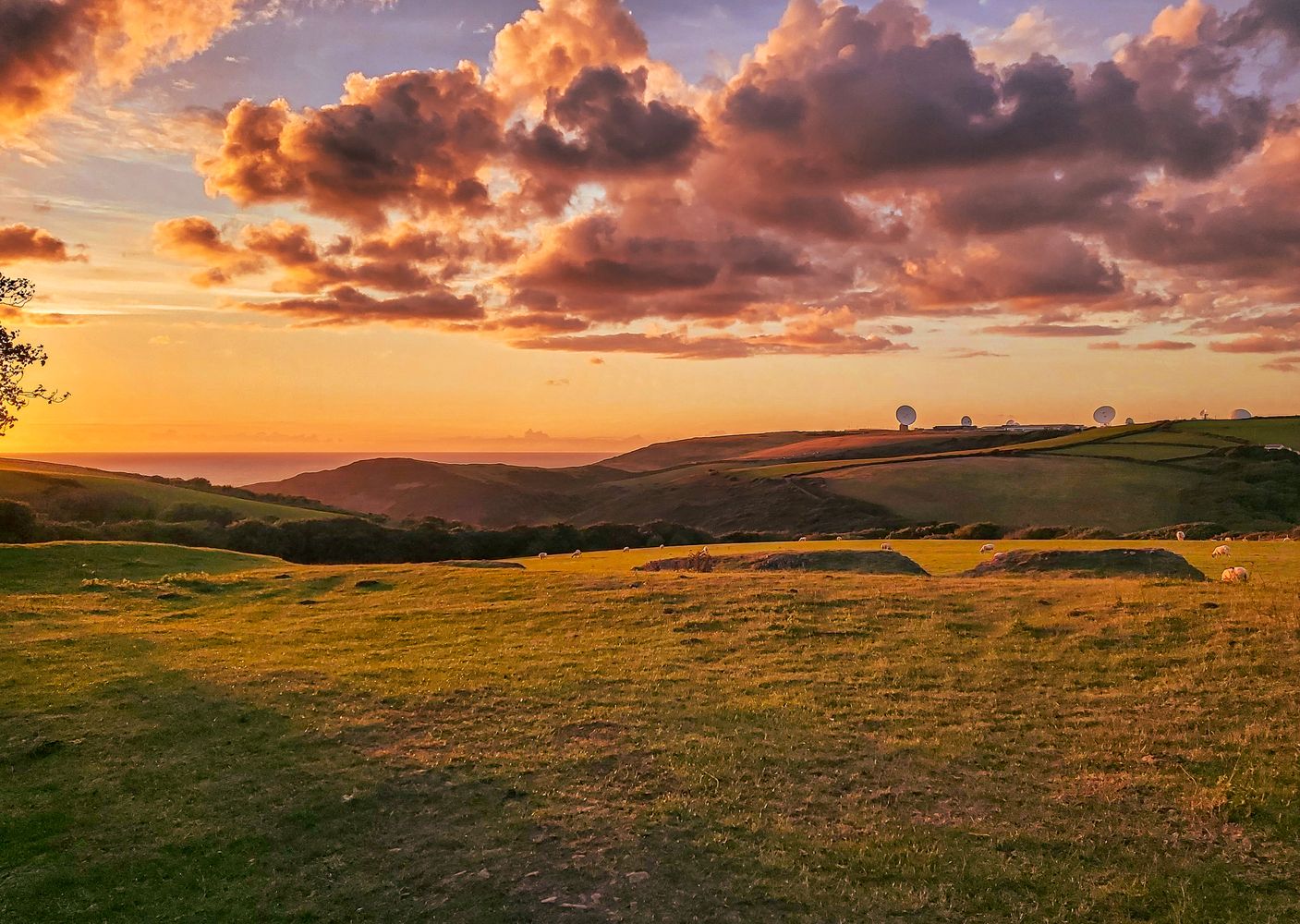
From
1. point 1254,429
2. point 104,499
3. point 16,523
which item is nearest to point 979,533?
point 16,523

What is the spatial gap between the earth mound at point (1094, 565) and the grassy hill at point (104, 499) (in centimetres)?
6412

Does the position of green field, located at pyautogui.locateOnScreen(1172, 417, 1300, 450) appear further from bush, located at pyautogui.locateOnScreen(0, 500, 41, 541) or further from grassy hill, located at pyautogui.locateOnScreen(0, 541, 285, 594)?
bush, located at pyautogui.locateOnScreen(0, 500, 41, 541)

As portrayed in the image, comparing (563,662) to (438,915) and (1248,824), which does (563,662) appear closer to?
(438,915)

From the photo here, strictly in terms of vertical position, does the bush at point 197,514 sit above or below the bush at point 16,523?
below

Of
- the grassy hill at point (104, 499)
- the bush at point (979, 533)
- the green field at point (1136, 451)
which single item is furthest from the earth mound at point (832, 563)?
the green field at point (1136, 451)

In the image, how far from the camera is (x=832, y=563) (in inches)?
1361

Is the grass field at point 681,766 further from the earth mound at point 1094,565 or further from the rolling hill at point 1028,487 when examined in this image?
the rolling hill at point 1028,487

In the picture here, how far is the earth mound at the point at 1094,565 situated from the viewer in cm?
2814

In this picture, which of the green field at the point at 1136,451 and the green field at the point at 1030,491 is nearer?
the green field at the point at 1030,491

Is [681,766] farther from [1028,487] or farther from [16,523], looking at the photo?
[1028,487]

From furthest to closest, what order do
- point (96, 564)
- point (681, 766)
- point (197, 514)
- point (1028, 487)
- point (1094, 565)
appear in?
point (1028, 487)
point (197, 514)
point (96, 564)
point (1094, 565)
point (681, 766)

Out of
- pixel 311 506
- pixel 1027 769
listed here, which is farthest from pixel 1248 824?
pixel 311 506

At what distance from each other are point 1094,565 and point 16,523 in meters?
55.9

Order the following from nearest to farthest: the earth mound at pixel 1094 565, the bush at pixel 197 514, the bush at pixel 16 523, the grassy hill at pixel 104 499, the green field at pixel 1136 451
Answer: the earth mound at pixel 1094 565 → the bush at pixel 16 523 → the bush at pixel 197 514 → the grassy hill at pixel 104 499 → the green field at pixel 1136 451
